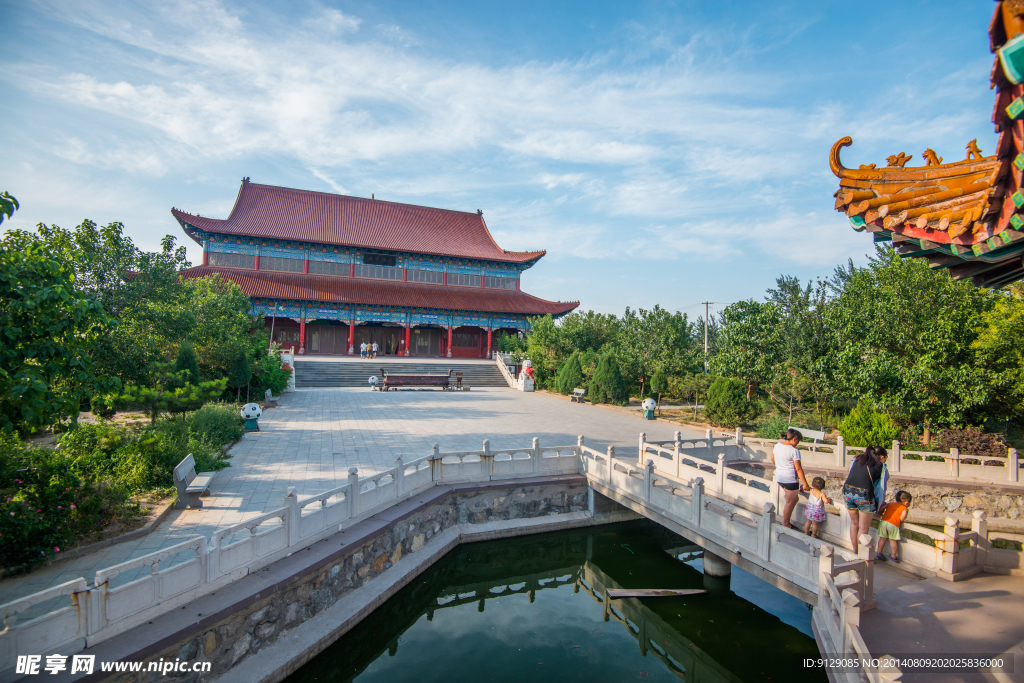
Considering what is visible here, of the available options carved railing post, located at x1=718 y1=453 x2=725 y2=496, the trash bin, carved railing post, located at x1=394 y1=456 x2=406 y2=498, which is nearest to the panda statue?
carved railing post, located at x1=394 y1=456 x2=406 y2=498

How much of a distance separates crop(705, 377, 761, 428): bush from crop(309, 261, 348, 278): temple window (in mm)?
22288

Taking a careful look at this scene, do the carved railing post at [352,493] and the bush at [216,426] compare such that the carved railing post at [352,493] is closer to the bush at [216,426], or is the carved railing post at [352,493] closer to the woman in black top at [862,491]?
the bush at [216,426]

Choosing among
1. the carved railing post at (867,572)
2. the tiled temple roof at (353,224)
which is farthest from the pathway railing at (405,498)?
the tiled temple roof at (353,224)

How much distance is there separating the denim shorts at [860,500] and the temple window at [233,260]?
29.0 metres

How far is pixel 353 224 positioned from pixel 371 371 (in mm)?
12103

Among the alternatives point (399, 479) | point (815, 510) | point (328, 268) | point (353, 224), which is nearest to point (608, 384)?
point (399, 479)

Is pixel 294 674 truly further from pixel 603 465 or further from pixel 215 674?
pixel 603 465

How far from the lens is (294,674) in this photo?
5.00 m

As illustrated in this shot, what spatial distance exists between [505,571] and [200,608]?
4.46m

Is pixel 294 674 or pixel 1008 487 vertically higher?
pixel 1008 487

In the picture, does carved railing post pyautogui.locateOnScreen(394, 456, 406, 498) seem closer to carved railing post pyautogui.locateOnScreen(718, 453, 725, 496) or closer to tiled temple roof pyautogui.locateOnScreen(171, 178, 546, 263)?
carved railing post pyautogui.locateOnScreen(718, 453, 725, 496)

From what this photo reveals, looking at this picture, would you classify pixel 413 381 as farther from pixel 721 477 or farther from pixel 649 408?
pixel 721 477

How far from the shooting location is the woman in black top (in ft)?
18.6

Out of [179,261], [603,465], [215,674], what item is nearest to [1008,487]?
[603,465]
